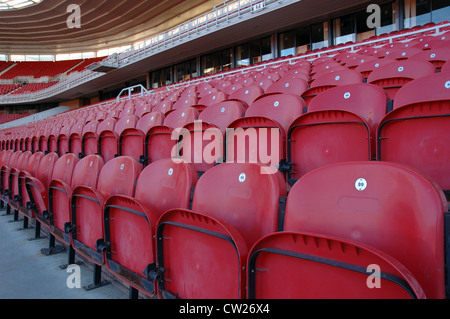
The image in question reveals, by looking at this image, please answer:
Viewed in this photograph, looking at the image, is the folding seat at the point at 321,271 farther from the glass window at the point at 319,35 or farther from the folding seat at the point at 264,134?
the glass window at the point at 319,35

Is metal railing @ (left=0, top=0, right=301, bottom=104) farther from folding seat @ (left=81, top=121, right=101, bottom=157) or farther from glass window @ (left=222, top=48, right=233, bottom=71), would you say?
folding seat @ (left=81, top=121, right=101, bottom=157)

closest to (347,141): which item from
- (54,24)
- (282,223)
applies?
(282,223)

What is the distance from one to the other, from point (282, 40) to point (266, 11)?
1399 mm

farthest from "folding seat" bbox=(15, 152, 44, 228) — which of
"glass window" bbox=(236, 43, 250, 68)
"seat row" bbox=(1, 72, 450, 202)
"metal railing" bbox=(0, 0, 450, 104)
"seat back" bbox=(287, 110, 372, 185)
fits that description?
"glass window" bbox=(236, 43, 250, 68)

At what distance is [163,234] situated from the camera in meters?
0.82

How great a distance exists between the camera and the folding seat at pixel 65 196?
1302 mm

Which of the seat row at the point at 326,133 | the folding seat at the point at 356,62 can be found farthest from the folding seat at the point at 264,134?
the folding seat at the point at 356,62

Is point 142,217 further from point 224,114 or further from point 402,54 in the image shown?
point 402,54

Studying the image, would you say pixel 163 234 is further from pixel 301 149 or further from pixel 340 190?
pixel 301 149

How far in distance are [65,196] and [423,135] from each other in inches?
56.4

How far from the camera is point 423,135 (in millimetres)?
911

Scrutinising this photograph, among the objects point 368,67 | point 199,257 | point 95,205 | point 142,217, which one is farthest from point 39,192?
point 368,67

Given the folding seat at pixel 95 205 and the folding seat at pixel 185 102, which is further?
the folding seat at pixel 185 102

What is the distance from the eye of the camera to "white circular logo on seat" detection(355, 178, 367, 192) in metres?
0.57
